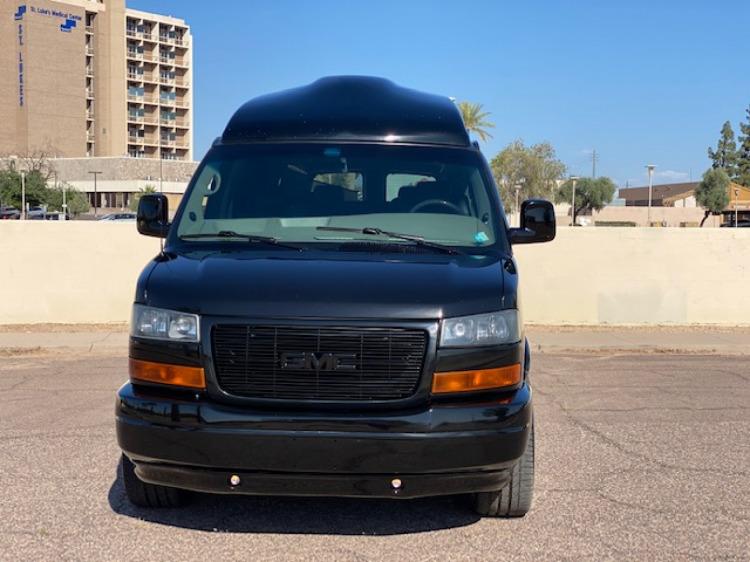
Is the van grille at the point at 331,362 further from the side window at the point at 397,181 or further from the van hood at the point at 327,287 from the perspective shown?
the side window at the point at 397,181

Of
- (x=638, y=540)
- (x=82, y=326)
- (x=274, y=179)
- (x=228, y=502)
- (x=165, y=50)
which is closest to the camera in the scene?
(x=638, y=540)

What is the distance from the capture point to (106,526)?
4641 mm

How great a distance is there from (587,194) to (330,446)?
86513mm

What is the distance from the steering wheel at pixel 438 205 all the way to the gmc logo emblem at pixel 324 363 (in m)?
1.49

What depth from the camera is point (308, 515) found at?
4805 mm

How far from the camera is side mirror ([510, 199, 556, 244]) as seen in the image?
5488mm

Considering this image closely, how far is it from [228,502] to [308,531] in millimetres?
647

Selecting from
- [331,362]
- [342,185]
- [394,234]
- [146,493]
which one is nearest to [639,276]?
[342,185]

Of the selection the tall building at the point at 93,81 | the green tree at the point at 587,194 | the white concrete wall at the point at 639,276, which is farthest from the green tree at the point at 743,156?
the white concrete wall at the point at 639,276

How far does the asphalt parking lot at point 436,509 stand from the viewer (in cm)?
436

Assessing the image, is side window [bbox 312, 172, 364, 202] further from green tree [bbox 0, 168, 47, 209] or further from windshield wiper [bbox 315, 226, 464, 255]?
green tree [bbox 0, 168, 47, 209]

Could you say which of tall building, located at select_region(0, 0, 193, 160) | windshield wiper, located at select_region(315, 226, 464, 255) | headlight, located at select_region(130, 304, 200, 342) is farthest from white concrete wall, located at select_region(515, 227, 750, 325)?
tall building, located at select_region(0, 0, 193, 160)

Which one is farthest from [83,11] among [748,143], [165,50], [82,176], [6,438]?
[6,438]

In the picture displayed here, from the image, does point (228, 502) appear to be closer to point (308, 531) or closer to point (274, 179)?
point (308, 531)
